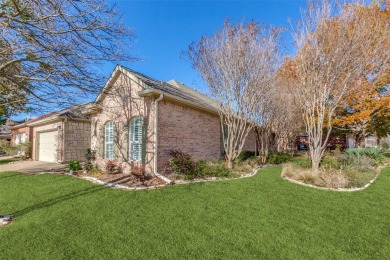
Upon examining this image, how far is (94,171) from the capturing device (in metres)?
9.98

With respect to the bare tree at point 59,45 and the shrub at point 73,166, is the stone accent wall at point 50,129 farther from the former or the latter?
the bare tree at point 59,45

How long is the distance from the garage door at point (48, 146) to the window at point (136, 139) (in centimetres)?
907

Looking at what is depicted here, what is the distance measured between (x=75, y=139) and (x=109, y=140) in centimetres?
585

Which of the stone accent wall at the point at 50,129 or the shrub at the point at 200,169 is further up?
the stone accent wall at the point at 50,129

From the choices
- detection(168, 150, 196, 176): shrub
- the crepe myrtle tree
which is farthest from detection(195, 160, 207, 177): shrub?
the crepe myrtle tree

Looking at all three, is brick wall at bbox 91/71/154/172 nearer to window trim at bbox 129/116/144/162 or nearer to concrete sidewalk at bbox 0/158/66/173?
window trim at bbox 129/116/144/162

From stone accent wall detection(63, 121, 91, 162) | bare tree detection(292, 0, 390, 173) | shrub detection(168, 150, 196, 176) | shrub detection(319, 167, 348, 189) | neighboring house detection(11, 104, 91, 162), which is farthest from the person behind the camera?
stone accent wall detection(63, 121, 91, 162)

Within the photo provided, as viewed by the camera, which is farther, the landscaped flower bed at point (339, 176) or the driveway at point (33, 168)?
the driveway at point (33, 168)

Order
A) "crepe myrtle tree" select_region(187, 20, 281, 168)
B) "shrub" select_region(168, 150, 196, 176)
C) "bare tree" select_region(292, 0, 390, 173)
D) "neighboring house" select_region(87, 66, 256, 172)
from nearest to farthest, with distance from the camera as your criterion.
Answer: "bare tree" select_region(292, 0, 390, 173)
"shrub" select_region(168, 150, 196, 176)
"neighboring house" select_region(87, 66, 256, 172)
"crepe myrtle tree" select_region(187, 20, 281, 168)

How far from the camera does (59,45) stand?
5.33 m

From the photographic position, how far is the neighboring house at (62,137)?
14.8 m

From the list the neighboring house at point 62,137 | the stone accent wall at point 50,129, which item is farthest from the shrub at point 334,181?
the stone accent wall at point 50,129

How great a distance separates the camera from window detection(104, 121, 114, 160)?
11.1 metres

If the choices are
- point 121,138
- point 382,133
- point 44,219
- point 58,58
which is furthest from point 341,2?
point 382,133
